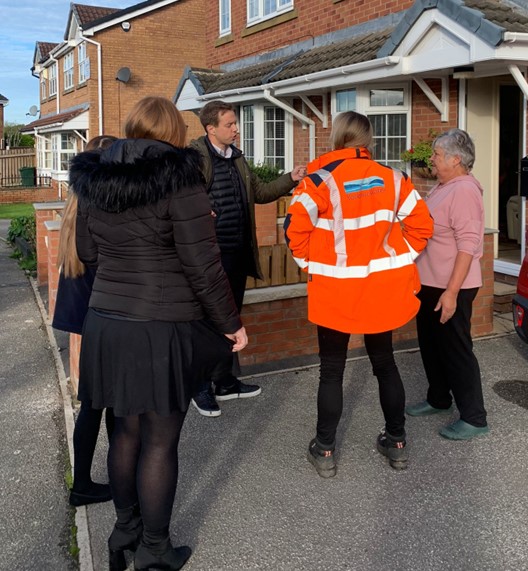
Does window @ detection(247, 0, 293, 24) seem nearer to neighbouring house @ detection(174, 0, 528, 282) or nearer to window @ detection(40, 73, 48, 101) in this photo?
neighbouring house @ detection(174, 0, 528, 282)

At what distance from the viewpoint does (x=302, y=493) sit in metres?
3.71

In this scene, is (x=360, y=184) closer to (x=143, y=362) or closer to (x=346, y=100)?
(x=143, y=362)

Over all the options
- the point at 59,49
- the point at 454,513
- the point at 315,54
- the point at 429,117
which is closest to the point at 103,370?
the point at 454,513

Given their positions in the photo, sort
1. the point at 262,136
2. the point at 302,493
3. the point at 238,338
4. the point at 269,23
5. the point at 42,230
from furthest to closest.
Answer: the point at 262,136
the point at 269,23
the point at 42,230
the point at 302,493
the point at 238,338

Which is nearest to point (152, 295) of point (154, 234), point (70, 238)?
point (154, 234)

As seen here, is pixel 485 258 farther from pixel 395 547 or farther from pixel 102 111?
pixel 102 111

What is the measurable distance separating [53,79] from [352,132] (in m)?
33.7

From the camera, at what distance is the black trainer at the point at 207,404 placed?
15.8ft

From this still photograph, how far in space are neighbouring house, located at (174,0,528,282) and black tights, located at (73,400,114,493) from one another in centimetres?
500

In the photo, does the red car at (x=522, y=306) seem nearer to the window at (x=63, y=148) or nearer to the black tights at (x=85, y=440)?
the black tights at (x=85, y=440)

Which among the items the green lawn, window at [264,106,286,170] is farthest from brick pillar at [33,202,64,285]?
the green lawn

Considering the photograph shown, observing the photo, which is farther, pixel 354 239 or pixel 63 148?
pixel 63 148

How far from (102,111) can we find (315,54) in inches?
650

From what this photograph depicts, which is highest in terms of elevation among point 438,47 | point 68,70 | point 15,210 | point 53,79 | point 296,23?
point 53,79
